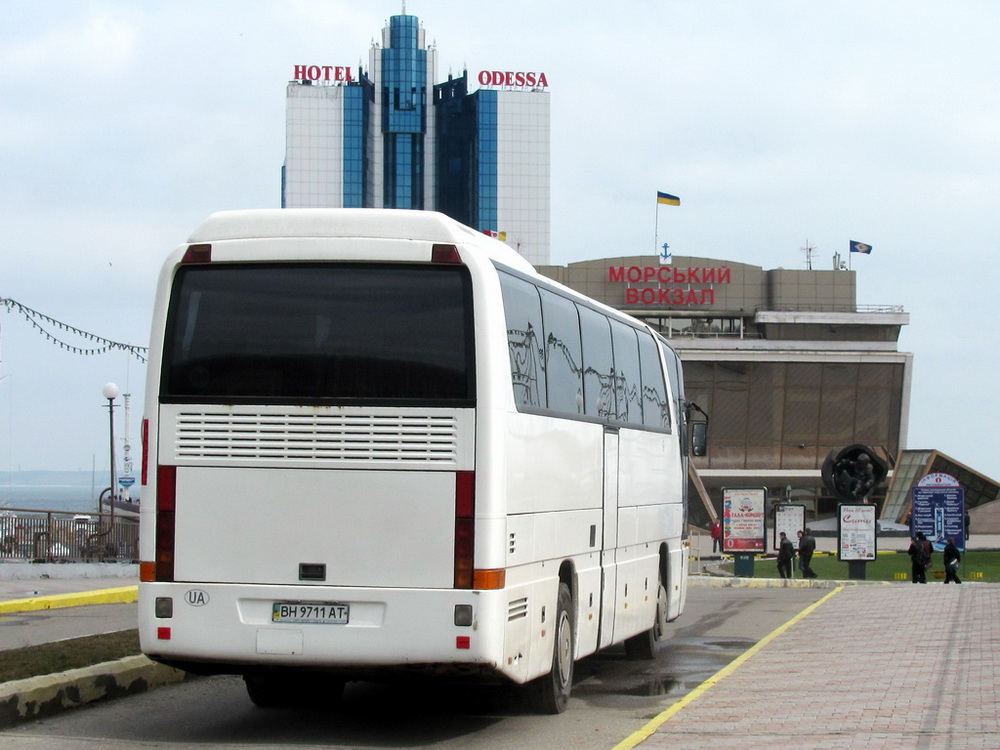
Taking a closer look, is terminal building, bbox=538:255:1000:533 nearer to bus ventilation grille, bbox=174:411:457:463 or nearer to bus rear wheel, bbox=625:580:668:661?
bus rear wheel, bbox=625:580:668:661

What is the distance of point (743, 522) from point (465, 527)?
30316 mm

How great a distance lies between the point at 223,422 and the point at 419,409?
52.8 inches

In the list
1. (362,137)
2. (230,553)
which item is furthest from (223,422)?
(362,137)

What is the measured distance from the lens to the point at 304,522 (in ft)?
32.1

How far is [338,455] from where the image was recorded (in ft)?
32.2

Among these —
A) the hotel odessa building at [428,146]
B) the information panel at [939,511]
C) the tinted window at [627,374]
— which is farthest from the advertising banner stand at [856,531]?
the hotel odessa building at [428,146]

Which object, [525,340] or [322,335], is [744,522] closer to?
[525,340]

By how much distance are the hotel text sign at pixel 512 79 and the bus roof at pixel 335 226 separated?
471 feet

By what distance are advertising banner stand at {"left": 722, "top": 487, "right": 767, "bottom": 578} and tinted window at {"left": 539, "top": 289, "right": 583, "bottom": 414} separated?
27322mm

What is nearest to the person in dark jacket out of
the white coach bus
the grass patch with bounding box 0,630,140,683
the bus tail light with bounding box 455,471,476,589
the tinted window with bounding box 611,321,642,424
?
the tinted window with bounding box 611,321,642,424

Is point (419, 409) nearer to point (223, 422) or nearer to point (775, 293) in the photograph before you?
point (223, 422)

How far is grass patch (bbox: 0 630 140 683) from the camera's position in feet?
38.5

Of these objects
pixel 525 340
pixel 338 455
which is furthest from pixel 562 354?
pixel 338 455

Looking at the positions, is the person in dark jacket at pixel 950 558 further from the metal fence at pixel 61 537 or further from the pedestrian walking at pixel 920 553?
the metal fence at pixel 61 537
